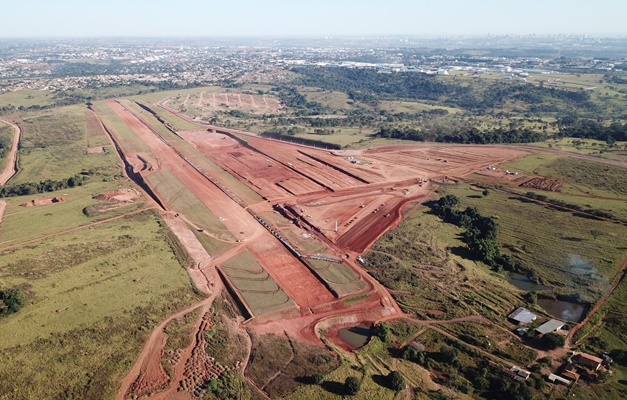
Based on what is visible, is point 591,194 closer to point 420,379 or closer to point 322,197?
point 322,197

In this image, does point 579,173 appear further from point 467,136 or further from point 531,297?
point 531,297

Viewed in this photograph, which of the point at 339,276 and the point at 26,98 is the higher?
the point at 26,98

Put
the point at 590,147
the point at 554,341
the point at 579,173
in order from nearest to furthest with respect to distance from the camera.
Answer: the point at 554,341, the point at 579,173, the point at 590,147

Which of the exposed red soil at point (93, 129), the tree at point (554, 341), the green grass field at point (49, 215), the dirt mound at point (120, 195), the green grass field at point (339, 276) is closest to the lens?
the tree at point (554, 341)

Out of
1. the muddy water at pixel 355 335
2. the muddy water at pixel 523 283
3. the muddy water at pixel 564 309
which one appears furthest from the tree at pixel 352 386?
the muddy water at pixel 523 283

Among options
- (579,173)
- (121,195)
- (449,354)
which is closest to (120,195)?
(121,195)

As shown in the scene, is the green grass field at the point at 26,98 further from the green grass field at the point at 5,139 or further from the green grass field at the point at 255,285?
the green grass field at the point at 255,285

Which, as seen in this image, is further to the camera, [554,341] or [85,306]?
[85,306]
